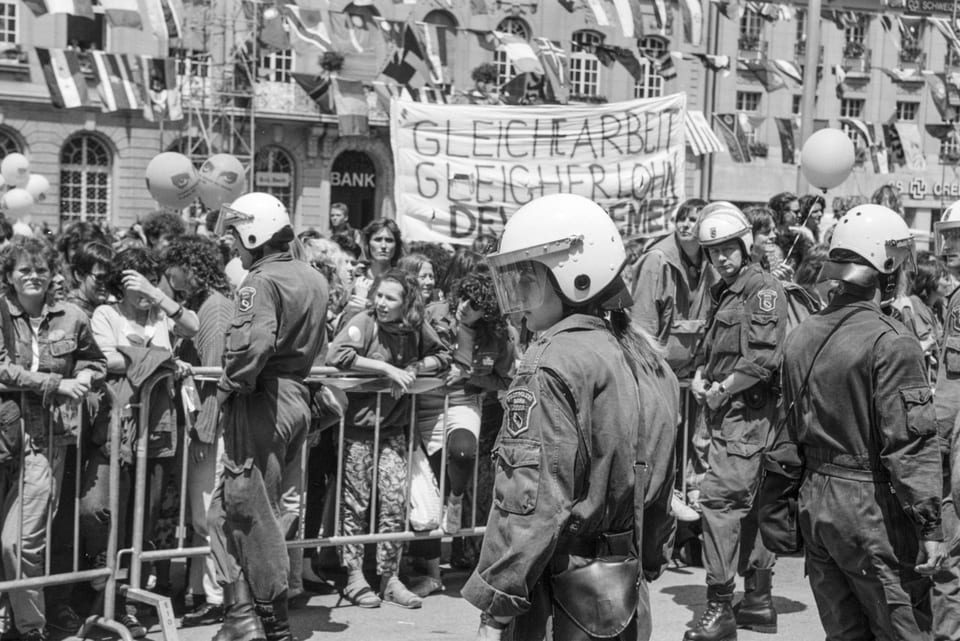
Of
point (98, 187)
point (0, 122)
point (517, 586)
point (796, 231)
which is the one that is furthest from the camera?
point (98, 187)

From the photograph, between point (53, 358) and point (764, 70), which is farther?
point (764, 70)

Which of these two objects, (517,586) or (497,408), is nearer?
(517,586)

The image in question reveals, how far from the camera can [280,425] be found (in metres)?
5.39

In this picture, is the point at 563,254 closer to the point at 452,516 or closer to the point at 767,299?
the point at 767,299

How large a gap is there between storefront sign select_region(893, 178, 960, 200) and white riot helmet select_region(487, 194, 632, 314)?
147ft

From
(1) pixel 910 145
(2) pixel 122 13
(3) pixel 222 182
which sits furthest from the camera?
(2) pixel 122 13

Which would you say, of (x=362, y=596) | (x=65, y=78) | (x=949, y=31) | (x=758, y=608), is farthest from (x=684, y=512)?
(x=65, y=78)

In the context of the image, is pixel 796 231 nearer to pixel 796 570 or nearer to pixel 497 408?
pixel 796 570

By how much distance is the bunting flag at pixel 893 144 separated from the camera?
2230 centimetres

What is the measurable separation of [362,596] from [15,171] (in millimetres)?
13647

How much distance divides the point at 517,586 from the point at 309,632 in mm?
3147

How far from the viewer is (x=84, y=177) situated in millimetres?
34281

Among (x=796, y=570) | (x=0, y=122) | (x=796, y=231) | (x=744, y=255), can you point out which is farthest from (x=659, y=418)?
(x=0, y=122)

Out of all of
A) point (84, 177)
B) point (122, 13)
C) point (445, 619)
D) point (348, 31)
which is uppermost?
point (348, 31)
